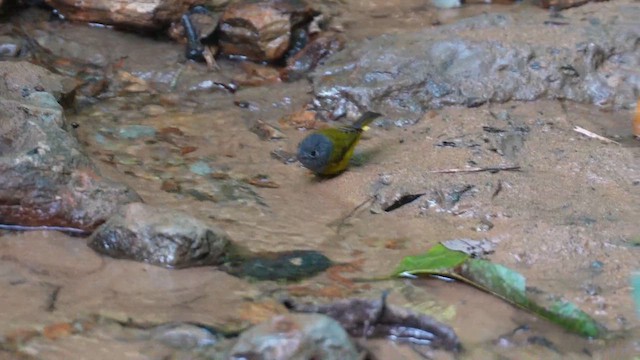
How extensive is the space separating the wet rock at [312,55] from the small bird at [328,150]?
1.35 metres

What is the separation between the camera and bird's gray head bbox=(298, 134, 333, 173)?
423cm

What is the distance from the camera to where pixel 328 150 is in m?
4.22

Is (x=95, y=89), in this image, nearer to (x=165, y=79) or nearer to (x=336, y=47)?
(x=165, y=79)

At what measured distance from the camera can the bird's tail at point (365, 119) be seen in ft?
15.5

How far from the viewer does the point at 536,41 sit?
5.40 metres

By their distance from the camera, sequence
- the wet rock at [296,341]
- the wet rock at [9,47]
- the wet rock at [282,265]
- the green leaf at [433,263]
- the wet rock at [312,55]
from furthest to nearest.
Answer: the wet rock at [312,55] < the wet rock at [9,47] < the wet rock at [282,265] < the green leaf at [433,263] < the wet rock at [296,341]

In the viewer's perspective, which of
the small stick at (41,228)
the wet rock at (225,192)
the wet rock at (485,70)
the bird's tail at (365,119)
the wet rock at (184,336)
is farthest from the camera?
the wet rock at (485,70)

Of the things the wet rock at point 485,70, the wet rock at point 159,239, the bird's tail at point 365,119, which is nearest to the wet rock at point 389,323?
the wet rock at point 159,239

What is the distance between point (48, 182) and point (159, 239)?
726mm

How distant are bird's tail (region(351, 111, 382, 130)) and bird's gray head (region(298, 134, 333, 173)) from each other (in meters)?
0.44

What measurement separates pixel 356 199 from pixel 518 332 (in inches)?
54.8

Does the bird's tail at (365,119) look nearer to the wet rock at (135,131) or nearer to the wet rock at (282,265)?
the wet rock at (135,131)

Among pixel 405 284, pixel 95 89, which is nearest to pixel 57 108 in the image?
pixel 95 89

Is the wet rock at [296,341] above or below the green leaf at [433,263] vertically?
above
